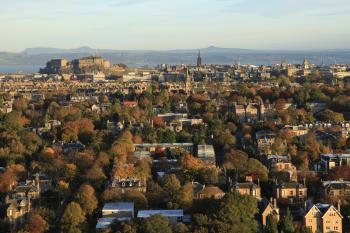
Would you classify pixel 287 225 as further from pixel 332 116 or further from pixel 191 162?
pixel 332 116

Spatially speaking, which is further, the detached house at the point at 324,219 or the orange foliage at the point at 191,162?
the orange foliage at the point at 191,162

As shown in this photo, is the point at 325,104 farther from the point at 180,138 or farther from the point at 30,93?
the point at 30,93

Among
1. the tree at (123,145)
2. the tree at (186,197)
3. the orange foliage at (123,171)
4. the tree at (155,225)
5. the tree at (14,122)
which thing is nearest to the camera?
the tree at (155,225)

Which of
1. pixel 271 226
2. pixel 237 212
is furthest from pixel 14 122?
pixel 271 226

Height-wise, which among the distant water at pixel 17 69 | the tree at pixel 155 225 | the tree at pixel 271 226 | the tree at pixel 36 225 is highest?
the tree at pixel 155 225

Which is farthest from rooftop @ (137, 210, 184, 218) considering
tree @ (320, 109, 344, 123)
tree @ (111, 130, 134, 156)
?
tree @ (320, 109, 344, 123)

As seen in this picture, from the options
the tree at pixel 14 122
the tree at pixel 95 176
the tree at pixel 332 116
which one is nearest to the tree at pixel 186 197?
the tree at pixel 95 176

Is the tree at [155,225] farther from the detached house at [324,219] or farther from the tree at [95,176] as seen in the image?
the tree at [95,176]

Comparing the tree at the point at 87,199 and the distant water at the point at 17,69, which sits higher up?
the tree at the point at 87,199
